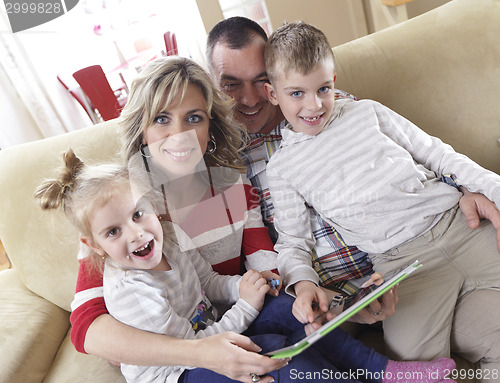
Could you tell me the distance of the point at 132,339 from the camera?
941 millimetres

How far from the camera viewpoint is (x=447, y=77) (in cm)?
143

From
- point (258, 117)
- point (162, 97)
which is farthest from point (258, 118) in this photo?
point (162, 97)

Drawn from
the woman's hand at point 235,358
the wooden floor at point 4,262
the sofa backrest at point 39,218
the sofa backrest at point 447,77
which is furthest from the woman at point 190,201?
the wooden floor at point 4,262

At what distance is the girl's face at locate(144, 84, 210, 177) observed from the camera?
1143mm

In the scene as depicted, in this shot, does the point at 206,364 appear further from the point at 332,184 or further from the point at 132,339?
the point at 332,184

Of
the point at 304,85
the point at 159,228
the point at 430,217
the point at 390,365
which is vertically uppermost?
the point at 304,85

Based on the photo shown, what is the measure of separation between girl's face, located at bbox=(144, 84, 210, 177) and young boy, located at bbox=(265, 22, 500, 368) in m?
0.21

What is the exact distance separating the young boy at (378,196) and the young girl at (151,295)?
85mm

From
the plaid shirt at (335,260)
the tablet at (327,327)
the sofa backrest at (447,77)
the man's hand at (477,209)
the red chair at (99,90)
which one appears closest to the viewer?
the tablet at (327,327)

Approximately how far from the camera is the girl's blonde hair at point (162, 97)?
1119 millimetres

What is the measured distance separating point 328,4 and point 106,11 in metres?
1.70

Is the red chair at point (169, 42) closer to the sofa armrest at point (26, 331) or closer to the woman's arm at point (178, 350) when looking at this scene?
the sofa armrest at point (26, 331)

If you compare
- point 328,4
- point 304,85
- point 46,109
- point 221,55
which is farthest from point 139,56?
point 304,85

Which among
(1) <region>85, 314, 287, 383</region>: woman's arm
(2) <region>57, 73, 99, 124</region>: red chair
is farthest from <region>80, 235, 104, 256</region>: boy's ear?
(2) <region>57, 73, 99, 124</region>: red chair
